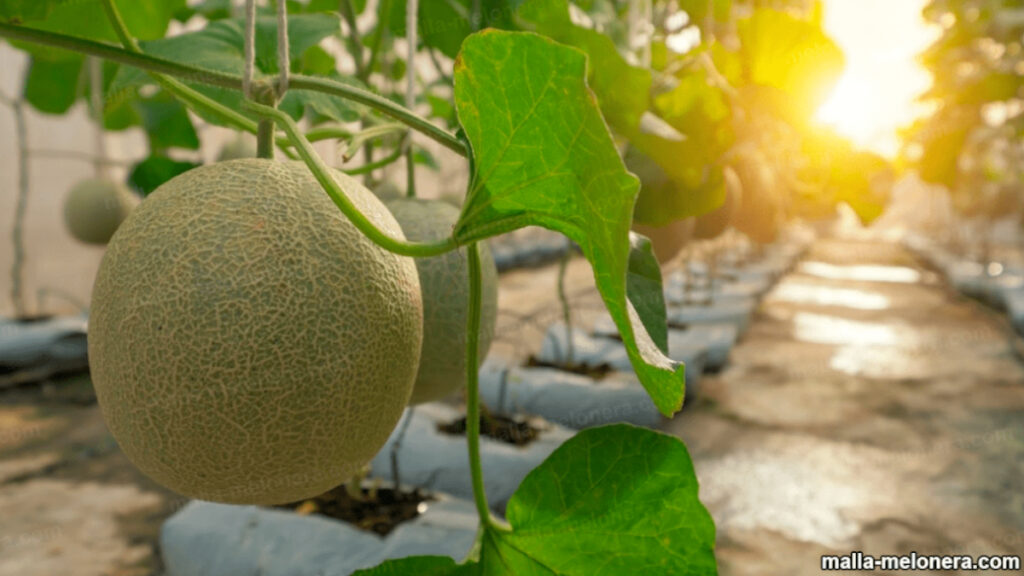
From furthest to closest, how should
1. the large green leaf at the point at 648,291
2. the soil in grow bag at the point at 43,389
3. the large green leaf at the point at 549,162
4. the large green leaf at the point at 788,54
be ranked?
1. the soil in grow bag at the point at 43,389
2. the large green leaf at the point at 788,54
3. the large green leaf at the point at 648,291
4. the large green leaf at the point at 549,162

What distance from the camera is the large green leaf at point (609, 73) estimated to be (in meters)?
0.58

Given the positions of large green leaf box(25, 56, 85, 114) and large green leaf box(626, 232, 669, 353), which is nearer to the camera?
large green leaf box(626, 232, 669, 353)

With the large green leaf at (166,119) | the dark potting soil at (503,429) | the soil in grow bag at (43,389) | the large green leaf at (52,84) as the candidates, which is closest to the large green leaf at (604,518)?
the large green leaf at (166,119)

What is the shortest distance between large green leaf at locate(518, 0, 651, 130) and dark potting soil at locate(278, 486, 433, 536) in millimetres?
845

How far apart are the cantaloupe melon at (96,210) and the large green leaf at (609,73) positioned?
219cm

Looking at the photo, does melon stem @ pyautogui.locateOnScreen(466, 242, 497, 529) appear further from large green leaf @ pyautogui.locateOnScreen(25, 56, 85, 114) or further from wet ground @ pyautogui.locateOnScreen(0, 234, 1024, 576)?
wet ground @ pyautogui.locateOnScreen(0, 234, 1024, 576)

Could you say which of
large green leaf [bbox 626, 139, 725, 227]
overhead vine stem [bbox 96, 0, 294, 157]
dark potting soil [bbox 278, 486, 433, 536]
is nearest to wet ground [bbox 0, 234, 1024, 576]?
dark potting soil [bbox 278, 486, 433, 536]

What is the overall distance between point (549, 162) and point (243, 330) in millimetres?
167

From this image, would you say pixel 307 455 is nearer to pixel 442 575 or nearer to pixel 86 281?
pixel 442 575

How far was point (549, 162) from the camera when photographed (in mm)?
282

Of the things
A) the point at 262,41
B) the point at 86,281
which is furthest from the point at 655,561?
the point at 86,281

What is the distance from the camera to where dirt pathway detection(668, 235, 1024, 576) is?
1.71 m

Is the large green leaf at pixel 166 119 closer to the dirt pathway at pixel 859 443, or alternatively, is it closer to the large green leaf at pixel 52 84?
the large green leaf at pixel 52 84

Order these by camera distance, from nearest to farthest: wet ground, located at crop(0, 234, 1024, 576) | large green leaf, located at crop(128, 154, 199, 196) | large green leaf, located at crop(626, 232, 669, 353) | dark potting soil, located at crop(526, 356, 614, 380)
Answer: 1. large green leaf, located at crop(626, 232, 669, 353)
2. large green leaf, located at crop(128, 154, 199, 196)
3. wet ground, located at crop(0, 234, 1024, 576)
4. dark potting soil, located at crop(526, 356, 614, 380)
